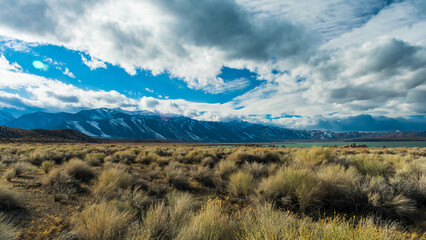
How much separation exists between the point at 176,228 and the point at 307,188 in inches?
141

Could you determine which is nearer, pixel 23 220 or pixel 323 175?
pixel 23 220

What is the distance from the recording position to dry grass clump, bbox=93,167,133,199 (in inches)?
205

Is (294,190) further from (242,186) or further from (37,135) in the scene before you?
(37,135)

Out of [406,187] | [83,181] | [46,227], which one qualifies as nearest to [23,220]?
[46,227]

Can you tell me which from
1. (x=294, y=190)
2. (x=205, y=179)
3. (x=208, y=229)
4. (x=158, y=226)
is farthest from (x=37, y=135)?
(x=294, y=190)

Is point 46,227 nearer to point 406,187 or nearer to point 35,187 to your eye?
point 35,187

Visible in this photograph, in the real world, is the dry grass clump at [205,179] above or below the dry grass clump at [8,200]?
below

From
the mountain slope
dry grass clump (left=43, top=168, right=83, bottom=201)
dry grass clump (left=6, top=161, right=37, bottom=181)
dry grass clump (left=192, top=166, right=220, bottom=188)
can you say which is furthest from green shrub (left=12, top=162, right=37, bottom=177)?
the mountain slope

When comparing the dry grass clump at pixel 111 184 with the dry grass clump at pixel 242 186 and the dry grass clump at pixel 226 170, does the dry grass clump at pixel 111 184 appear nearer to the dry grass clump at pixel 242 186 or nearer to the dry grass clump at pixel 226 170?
the dry grass clump at pixel 242 186

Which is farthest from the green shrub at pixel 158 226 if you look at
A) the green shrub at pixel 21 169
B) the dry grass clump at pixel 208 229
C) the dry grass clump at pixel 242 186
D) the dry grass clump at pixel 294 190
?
the green shrub at pixel 21 169

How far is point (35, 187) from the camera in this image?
236 inches

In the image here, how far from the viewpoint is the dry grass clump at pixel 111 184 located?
5.21 metres

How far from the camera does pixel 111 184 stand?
5.60 m

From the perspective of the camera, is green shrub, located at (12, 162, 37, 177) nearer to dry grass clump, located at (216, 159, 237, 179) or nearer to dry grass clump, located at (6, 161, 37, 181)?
dry grass clump, located at (6, 161, 37, 181)
